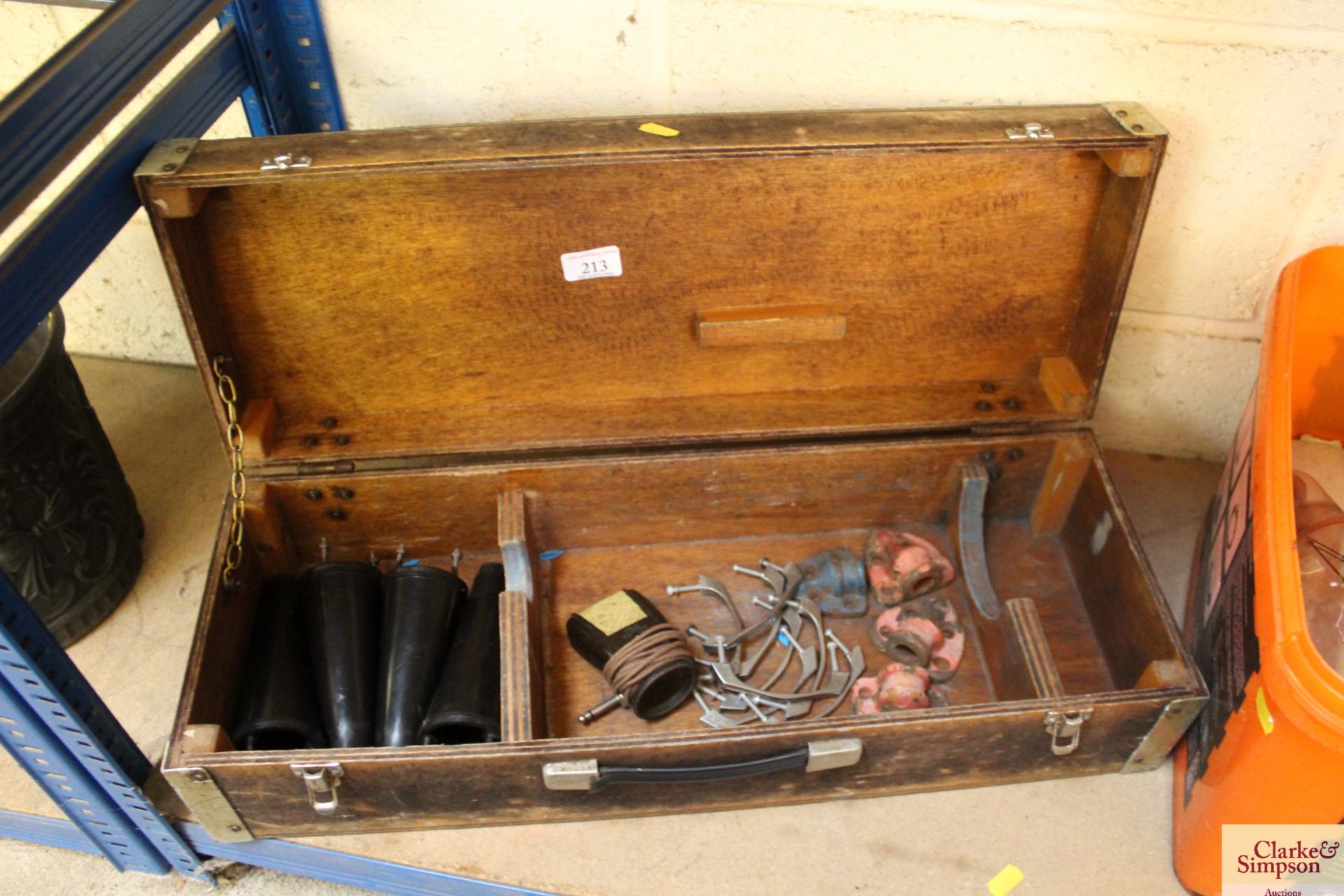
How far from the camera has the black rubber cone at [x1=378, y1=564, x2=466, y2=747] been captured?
3.71 ft

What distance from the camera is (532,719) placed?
3.51ft

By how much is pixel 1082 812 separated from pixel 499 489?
79cm

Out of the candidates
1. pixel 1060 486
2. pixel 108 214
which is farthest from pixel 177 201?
pixel 1060 486

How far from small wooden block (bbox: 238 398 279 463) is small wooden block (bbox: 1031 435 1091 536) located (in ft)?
3.31

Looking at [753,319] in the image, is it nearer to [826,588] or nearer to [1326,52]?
[826,588]

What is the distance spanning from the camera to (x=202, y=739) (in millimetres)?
983

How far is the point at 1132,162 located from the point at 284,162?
35.4 inches

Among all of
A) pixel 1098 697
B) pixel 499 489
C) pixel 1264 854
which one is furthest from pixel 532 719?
pixel 1264 854

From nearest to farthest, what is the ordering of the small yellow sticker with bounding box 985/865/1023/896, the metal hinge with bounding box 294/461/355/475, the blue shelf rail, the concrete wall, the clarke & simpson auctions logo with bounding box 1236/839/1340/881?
the blue shelf rail
the clarke & simpson auctions logo with bounding box 1236/839/1340/881
the small yellow sticker with bounding box 985/865/1023/896
the concrete wall
the metal hinge with bounding box 294/461/355/475

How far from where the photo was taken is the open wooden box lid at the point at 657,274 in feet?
3.54

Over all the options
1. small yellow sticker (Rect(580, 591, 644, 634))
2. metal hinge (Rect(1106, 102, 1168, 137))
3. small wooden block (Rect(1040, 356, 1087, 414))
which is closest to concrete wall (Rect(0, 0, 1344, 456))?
metal hinge (Rect(1106, 102, 1168, 137))

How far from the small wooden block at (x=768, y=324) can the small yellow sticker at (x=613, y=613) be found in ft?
1.13

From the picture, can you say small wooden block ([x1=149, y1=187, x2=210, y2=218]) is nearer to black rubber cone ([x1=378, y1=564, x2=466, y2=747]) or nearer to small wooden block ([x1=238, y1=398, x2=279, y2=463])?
small wooden block ([x1=238, y1=398, x2=279, y2=463])

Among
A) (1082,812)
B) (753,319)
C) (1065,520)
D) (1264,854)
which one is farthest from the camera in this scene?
(1065,520)
